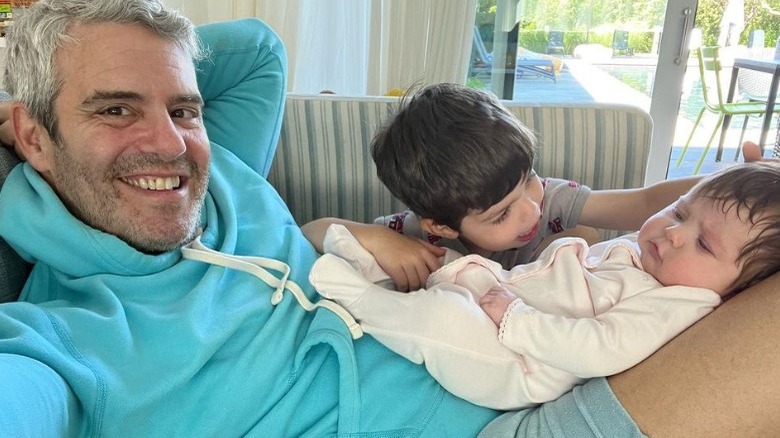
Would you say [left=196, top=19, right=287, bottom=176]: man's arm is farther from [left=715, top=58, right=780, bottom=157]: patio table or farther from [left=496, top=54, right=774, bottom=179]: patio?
[left=715, top=58, right=780, bottom=157]: patio table

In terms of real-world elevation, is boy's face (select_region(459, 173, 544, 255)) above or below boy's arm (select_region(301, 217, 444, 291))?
above

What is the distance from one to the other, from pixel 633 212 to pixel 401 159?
1.83ft

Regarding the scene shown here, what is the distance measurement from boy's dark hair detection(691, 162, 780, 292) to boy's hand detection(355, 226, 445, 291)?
0.54 meters

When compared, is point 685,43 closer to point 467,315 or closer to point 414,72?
point 414,72

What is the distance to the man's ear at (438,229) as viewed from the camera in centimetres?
123

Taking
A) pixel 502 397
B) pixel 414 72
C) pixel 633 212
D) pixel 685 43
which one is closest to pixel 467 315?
pixel 502 397

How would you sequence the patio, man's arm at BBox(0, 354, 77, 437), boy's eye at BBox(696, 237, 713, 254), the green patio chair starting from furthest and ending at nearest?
the green patio chair → the patio → boy's eye at BBox(696, 237, 713, 254) → man's arm at BBox(0, 354, 77, 437)

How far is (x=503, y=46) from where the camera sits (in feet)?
A: 10.3

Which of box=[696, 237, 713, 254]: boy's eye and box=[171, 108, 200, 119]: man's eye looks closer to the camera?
box=[696, 237, 713, 254]: boy's eye

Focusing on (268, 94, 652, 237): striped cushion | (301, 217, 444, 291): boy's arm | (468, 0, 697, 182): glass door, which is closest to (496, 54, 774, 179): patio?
(468, 0, 697, 182): glass door

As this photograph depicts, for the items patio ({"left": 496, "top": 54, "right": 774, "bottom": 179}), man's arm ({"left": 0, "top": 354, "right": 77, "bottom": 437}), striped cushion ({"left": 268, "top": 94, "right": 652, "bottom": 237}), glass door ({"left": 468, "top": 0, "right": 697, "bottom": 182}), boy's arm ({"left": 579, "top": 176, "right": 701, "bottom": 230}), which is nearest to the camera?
man's arm ({"left": 0, "top": 354, "right": 77, "bottom": 437})

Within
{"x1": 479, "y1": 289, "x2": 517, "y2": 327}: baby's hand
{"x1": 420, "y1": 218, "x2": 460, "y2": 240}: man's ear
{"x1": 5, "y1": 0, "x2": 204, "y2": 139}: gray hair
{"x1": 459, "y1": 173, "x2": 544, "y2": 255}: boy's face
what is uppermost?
{"x1": 5, "y1": 0, "x2": 204, "y2": 139}: gray hair

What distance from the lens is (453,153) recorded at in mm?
1120

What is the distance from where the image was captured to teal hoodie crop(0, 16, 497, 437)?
0.86 meters
